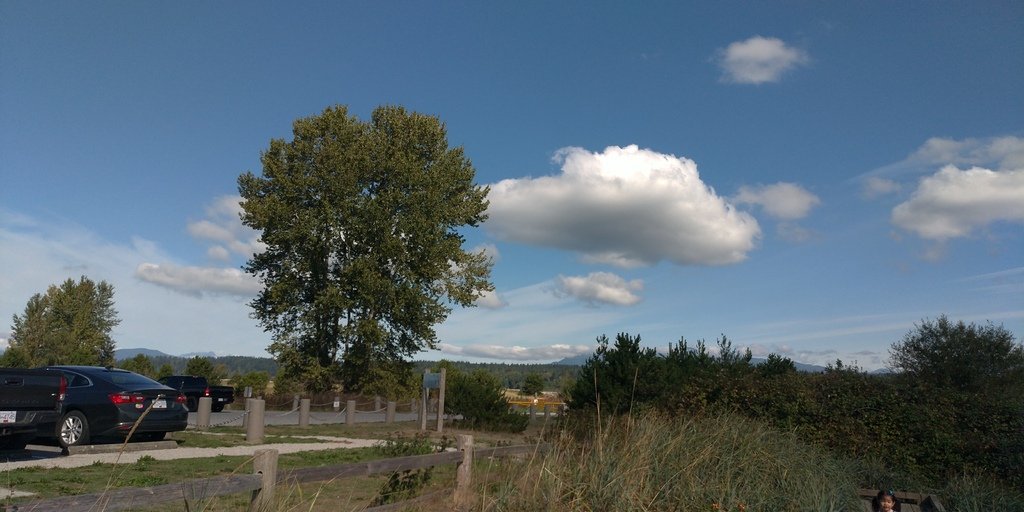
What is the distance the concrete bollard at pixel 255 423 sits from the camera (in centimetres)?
1652

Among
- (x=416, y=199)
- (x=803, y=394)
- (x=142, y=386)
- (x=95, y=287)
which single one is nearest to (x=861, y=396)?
(x=803, y=394)

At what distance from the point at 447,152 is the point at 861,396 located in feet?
96.5

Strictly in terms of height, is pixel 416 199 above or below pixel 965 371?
above

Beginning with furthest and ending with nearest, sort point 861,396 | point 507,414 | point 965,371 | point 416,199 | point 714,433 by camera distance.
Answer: point 416,199 → point 965,371 → point 507,414 → point 861,396 → point 714,433

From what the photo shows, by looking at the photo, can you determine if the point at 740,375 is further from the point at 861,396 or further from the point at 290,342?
the point at 290,342

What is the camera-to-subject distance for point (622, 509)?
664cm

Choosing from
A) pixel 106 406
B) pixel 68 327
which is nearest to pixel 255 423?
pixel 106 406

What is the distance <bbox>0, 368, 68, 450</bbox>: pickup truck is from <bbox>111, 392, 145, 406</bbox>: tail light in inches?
90.0

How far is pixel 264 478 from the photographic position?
532 centimetres

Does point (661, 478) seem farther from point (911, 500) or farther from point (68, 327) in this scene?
point (68, 327)

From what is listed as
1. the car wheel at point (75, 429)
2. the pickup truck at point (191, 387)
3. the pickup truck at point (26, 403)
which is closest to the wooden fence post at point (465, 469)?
the pickup truck at point (26, 403)

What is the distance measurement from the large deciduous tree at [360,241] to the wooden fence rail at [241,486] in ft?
94.3

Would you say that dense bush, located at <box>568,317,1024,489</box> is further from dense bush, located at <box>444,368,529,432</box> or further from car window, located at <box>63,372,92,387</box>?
car window, located at <box>63,372,92,387</box>

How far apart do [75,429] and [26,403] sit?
2857 millimetres
